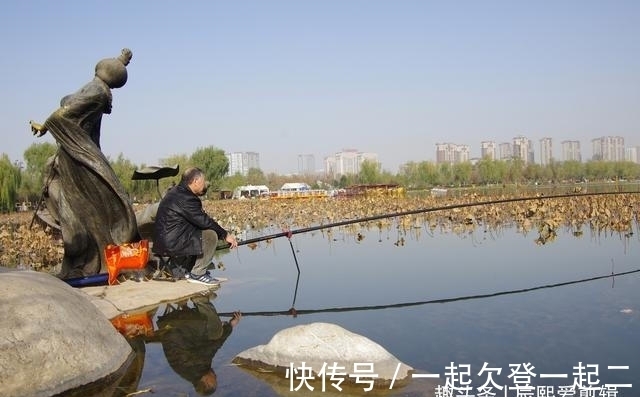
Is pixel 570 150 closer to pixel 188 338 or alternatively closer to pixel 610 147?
pixel 610 147

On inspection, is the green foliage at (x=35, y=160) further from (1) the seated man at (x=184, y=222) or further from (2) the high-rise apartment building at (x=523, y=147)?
(2) the high-rise apartment building at (x=523, y=147)

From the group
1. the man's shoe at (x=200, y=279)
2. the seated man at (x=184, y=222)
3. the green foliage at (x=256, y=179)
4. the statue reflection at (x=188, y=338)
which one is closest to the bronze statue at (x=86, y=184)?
the seated man at (x=184, y=222)

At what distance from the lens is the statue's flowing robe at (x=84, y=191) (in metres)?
7.00

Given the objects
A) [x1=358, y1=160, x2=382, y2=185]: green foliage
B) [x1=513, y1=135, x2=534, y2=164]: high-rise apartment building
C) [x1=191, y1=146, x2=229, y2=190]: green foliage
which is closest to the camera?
[x1=191, y1=146, x2=229, y2=190]: green foliage

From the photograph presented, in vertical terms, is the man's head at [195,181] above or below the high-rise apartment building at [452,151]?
below

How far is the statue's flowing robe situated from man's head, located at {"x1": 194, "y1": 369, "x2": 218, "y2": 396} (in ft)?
11.5

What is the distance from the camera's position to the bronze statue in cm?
701

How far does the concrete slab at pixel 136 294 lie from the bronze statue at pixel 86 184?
0.55m

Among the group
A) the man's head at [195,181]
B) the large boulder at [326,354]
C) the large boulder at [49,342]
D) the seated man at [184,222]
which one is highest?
the man's head at [195,181]

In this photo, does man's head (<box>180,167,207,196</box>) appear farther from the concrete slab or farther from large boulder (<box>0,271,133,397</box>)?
large boulder (<box>0,271,133,397</box>)

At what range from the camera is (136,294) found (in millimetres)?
Result: 6770

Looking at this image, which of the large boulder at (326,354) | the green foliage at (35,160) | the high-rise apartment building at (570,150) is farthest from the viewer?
the high-rise apartment building at (570,150)

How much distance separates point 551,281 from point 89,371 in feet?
20.6

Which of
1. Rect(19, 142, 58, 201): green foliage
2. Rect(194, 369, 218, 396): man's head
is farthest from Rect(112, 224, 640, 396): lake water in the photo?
Rect(19, 142, 58, 201): green foliage
